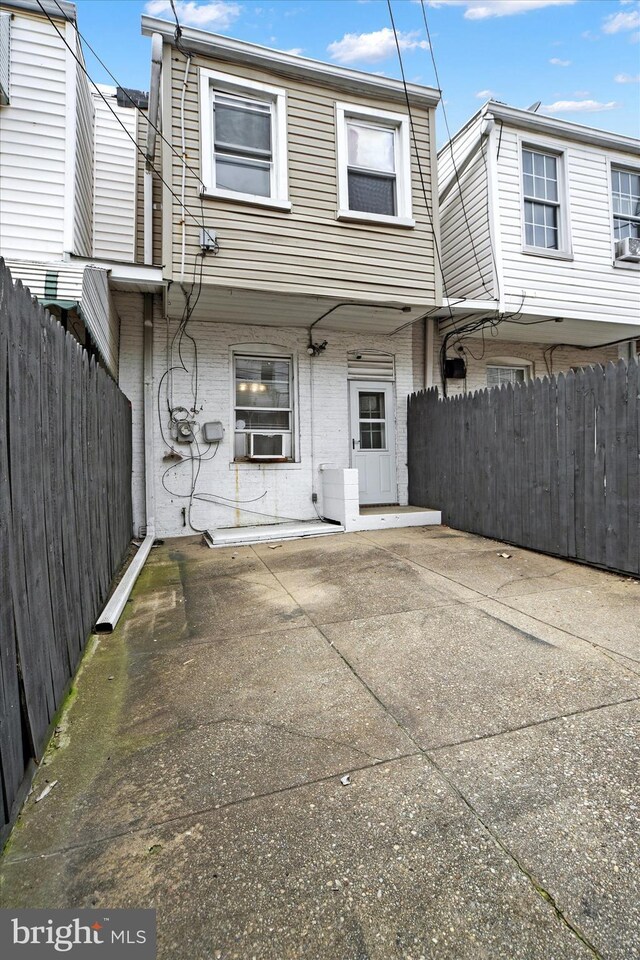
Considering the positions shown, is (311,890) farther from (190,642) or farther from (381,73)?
(381,73)

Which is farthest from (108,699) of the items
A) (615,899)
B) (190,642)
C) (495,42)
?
(495,42)

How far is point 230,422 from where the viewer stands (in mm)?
7270

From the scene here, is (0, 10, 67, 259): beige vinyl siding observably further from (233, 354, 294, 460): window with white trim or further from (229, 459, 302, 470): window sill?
(229, 459, 302, 470): window sill

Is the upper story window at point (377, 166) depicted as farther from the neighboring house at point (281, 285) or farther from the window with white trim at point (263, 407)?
the window with white trim at point (263, 407)

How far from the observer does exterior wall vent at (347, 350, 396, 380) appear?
803cm

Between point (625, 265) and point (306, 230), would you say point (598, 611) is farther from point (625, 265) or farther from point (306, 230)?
point (625, 265)

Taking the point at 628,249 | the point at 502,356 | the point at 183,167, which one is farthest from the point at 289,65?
the point at 628,249

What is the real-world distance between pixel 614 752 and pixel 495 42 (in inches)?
426

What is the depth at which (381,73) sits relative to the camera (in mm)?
6336

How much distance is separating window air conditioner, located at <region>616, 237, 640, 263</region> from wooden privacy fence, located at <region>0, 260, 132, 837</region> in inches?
358

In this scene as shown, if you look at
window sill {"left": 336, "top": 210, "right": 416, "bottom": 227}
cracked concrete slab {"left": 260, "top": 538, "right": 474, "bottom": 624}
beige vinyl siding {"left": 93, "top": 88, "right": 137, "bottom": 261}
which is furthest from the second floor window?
cracked concrete slab {"left": 260, "top": 538, "right": 474, "bottom": 624}

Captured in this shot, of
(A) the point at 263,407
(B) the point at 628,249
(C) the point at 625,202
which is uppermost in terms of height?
(C) the point at 625,202

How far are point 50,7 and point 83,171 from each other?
63.1 inches

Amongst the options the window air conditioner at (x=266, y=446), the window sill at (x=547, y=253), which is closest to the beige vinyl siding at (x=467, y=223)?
the window sill at (x=547, y=253)
